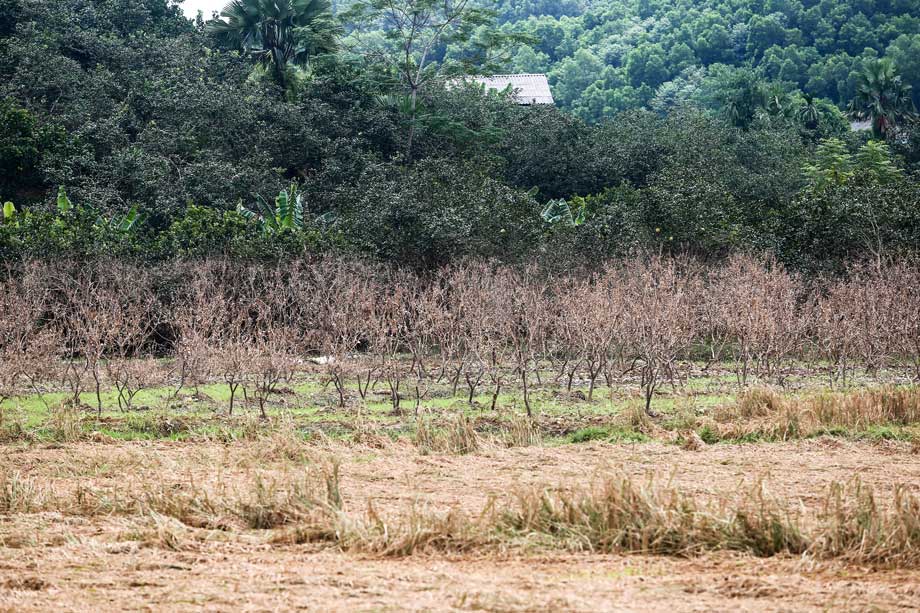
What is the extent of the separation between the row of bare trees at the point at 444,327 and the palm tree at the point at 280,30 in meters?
14.6

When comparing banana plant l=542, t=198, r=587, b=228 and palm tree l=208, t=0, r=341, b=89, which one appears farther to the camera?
palm tree l=208, t=0, r=341, b=89

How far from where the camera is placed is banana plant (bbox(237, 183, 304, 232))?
26541 mm

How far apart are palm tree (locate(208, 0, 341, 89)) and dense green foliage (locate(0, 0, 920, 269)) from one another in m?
0.12

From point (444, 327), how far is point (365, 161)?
→ 45.6ft

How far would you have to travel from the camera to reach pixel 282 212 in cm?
2834

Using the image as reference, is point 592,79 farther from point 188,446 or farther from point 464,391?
point 188,446

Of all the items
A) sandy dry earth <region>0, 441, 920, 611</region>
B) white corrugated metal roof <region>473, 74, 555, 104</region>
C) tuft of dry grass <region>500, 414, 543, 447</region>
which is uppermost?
white corrugated metal roof <region>473, 74, 555, 104</region>

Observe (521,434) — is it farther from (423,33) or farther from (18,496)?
(423,33)

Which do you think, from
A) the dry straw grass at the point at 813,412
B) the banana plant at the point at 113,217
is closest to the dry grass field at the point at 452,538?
the dry straw grass at the point at 813,412

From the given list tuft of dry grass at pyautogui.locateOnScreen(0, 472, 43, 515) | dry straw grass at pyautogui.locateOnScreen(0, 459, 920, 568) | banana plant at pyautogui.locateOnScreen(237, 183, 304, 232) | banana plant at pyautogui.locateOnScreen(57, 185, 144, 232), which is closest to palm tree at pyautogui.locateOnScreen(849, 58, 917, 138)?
banana plant at pyautogui.locateOnScreen(237, 183, 304, 232)

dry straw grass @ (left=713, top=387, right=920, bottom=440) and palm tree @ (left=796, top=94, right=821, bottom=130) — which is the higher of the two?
palm tree @ (left=796, top=94, right=821, bottom=130)

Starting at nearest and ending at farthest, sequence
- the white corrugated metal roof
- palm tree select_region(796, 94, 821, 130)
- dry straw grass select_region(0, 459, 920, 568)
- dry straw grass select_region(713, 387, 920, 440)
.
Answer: dry straw grass select_region(0, 459, 920, 568) < dry straw grass select_region(713, 387, 920, 440) < palm tree select_region(796, 94, 821, 130) < the white corrugated metal roof

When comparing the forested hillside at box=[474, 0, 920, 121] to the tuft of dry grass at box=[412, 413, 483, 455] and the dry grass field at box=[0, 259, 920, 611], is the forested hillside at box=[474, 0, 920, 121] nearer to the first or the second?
the dry grass field at box=[0, 259, 920, 611]

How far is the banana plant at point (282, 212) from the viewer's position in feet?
87.1
